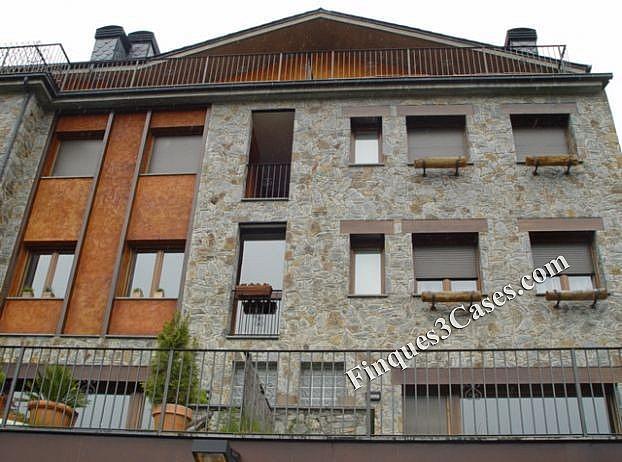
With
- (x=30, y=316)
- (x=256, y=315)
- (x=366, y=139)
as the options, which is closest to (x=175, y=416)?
(x=256, y=315)

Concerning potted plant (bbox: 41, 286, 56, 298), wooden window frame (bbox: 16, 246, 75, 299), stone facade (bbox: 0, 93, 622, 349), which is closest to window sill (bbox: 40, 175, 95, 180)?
stone facade (bbox: 0, 93, 622, 349)

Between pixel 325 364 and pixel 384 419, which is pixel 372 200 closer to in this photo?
pixel 325 364

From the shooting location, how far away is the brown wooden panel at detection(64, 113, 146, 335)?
13656mm

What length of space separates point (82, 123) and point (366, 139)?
252 inches

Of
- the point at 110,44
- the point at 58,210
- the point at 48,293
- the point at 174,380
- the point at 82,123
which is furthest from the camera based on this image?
the point at 110,44

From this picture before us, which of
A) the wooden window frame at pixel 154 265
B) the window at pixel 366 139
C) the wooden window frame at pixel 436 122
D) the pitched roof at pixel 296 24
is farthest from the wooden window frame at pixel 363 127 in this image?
the wooden window frame at pixel 154 265

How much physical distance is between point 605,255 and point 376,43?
7.93 m

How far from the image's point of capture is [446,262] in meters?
13.6

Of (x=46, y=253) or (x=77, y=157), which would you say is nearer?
(x=46, y=253)

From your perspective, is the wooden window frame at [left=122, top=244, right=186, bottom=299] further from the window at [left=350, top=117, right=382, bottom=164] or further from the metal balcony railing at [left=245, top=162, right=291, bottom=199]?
the window at [left=350, top=117, right=382, bottom=164]

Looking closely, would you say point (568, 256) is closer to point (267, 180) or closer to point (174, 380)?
point (267, 180)

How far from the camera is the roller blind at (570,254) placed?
43.6ft

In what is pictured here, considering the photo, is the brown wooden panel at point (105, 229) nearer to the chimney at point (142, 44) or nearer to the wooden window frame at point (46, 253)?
the wooden window frame at point (46, 253)

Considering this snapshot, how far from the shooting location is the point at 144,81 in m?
17.4
